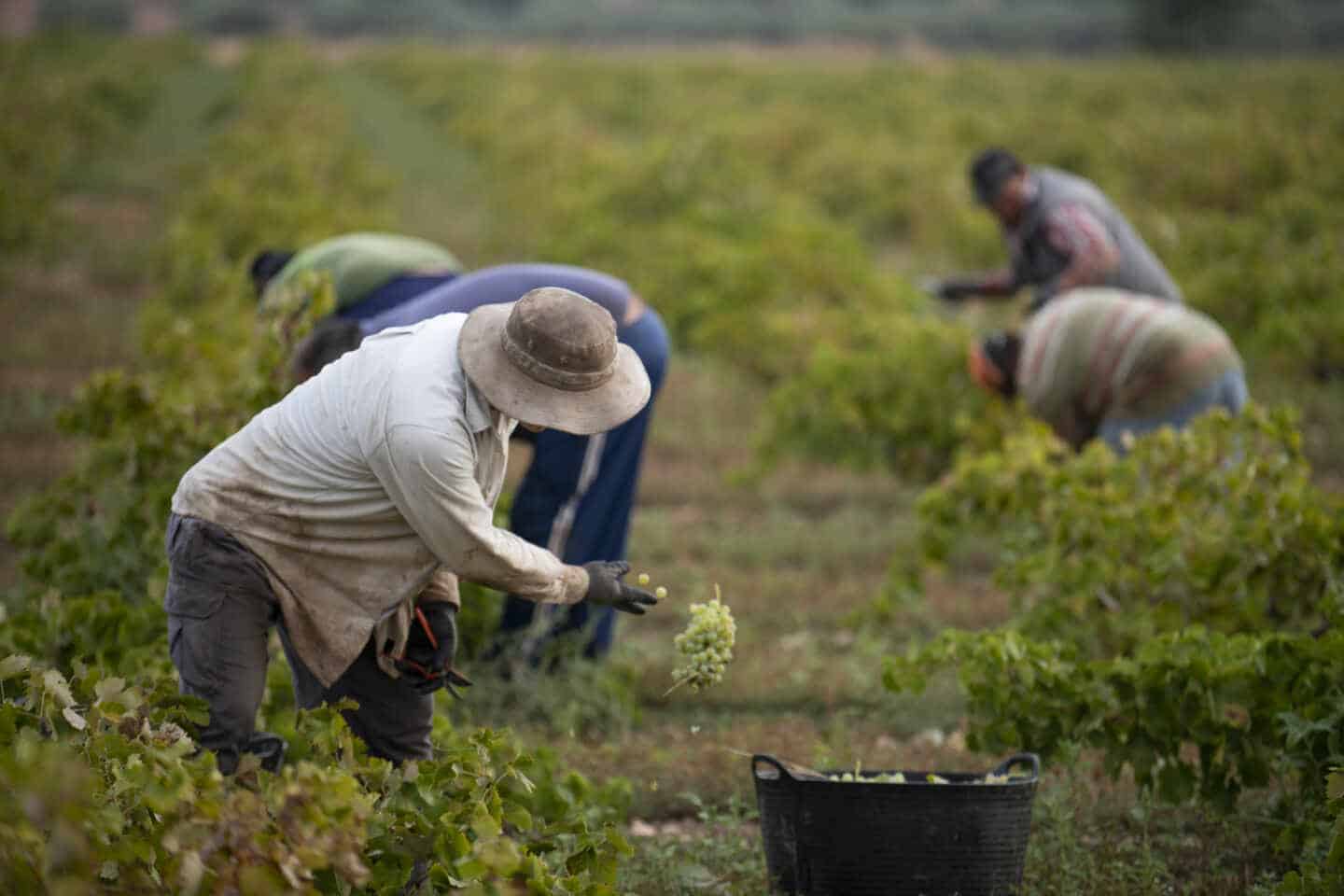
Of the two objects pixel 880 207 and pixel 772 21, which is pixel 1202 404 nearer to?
pixel 880 207

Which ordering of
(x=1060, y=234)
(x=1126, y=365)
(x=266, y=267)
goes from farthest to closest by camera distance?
(x=1060, y=234) → (x=266, y=267) → (x=1126, y=365)

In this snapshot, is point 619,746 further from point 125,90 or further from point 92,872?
point 125,90

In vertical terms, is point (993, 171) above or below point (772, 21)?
above

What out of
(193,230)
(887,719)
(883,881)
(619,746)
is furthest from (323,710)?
(193,230)

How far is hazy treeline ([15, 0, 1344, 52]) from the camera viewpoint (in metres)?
58.1

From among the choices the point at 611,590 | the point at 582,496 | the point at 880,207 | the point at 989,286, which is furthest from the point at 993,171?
the point at 880,207

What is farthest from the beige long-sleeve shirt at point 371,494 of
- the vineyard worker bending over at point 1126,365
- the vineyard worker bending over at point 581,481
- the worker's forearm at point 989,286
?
the worker's forearm at point 989,286

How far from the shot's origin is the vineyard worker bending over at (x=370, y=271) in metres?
5.40

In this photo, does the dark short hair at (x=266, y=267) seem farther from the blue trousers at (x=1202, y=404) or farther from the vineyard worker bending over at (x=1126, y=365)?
the blue trousers at (x=1202, y=404)

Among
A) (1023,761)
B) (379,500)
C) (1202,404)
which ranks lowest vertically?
(1023,761)

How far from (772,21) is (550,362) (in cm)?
7225

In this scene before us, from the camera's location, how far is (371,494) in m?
3.37

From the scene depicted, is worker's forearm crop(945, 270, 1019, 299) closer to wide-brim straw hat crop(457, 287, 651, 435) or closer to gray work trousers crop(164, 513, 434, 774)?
wide-brim straw hat crop(457, 287, 651, 435)

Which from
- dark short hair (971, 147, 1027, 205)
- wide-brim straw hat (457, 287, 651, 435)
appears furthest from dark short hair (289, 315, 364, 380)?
dark short hair (971, 147, 1027, 205)
